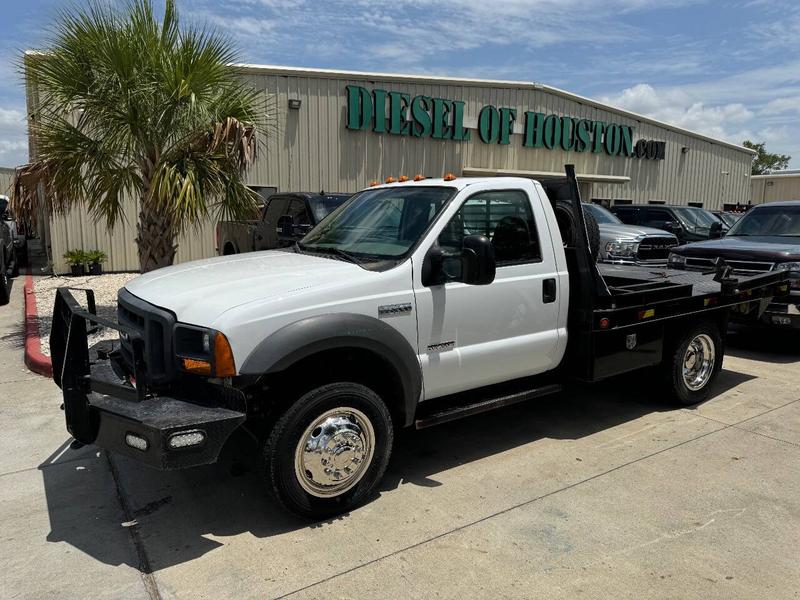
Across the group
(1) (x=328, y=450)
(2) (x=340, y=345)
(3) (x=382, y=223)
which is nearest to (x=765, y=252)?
(3) (x=382, y=223)

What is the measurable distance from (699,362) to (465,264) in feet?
10.9

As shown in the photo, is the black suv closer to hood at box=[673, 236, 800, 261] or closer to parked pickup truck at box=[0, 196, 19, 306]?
hood at box=[673, 236, 800, 261]

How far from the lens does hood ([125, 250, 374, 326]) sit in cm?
346

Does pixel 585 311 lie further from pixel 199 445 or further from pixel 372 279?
pixel 199 445

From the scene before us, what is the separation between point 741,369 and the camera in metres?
7.30

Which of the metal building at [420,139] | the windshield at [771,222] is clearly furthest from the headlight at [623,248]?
the windshield at [771,222]

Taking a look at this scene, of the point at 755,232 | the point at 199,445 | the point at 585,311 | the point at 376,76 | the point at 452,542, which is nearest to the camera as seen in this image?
the point at 199,445

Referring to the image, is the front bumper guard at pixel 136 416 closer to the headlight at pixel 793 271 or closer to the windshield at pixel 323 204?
the windshield at pixel 323 204

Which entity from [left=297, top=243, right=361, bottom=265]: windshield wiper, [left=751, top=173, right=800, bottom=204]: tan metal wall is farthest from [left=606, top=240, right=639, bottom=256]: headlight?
[left=751, top=173, right=800, bottom=204]: tan metal wall

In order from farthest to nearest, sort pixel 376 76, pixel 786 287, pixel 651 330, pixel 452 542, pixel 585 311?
pixel 376 76, pixel 786 287, pixel 651 330, pixel 585 311, pixel 452 542

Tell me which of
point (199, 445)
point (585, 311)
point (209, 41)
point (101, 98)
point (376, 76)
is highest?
point (376, 76)

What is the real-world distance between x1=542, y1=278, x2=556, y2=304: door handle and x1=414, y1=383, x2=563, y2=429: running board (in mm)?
672

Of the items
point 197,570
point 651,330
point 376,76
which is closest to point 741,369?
point 651,330

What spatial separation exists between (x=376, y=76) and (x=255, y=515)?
566 inches
